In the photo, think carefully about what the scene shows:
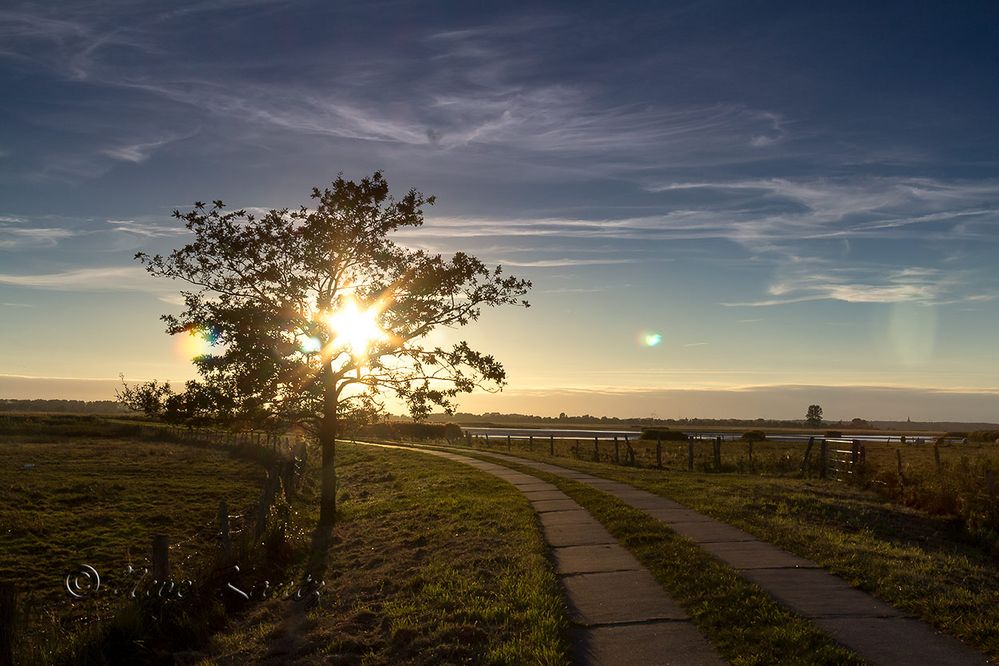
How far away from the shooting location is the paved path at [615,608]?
756 centimetres

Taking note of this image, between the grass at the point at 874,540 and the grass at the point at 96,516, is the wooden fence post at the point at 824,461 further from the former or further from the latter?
the grass at the point at 96,516

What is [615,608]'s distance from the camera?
358 inches

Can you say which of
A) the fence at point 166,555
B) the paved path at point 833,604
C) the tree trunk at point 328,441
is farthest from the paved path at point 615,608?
the tree trunk at point 328,441

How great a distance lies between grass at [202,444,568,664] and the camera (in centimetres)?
853

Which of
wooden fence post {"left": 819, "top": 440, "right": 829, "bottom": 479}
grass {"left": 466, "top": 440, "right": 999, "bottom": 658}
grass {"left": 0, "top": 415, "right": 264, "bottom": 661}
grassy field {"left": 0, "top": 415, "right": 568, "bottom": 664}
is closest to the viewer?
grass {"left": 466, "top": 440, "right": 999, "bottom": 658}

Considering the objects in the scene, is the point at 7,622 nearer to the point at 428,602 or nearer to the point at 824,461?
the point at 428,602

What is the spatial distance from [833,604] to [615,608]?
2.53m

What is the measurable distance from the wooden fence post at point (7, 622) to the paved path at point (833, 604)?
951 centimetres

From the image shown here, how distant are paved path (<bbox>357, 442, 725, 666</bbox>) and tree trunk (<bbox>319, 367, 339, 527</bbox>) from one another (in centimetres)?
665

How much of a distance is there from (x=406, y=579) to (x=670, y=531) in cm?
480

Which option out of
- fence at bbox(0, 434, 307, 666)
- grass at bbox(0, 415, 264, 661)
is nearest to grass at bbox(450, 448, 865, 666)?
fence at bbox(0, 434, 307, 666)

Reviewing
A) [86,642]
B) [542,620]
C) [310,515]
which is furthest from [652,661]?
[310,515]

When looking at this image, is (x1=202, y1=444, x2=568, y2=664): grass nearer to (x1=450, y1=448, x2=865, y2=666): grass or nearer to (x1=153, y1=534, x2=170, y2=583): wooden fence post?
(x1=153, y1=534, x2=170, y2=583): wooden fence post

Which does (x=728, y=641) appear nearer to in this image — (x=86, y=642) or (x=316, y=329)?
(x=86, y=642)
